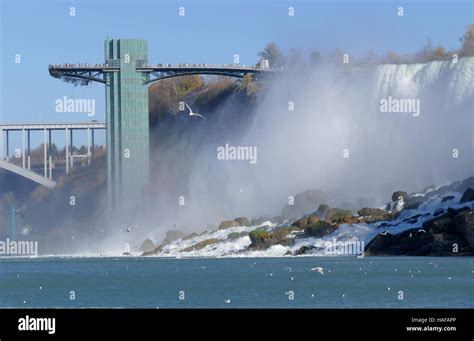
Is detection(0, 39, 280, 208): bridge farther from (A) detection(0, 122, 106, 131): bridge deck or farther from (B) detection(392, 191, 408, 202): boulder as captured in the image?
(B) detection(392, 191, 408, 202): boulder

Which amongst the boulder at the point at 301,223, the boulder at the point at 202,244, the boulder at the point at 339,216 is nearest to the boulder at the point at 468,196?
the boulder at the point at 339,216

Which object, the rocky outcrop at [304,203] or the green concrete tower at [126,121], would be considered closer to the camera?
the rocky outcrop at [304,203]

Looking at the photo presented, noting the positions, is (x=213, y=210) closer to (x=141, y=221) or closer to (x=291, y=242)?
(x=141, y=221)

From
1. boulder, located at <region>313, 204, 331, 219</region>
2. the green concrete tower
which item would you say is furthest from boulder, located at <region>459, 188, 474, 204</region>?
the green concrete tower

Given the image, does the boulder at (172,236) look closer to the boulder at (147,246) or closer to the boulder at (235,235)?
the boulder at (147,246)
